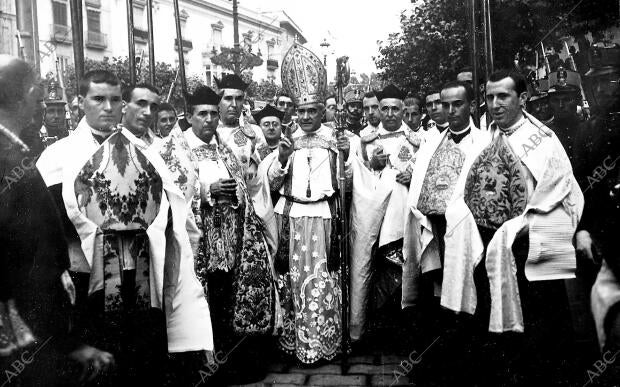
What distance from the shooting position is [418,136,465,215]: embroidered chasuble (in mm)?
4809

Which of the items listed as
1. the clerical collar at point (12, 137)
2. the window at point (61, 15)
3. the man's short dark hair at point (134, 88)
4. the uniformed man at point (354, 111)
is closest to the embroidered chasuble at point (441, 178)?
the man's short dark hair at point (134, 88)

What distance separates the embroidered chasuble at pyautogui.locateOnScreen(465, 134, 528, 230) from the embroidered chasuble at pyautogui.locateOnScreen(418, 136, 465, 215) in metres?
0.37

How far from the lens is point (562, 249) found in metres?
3.91

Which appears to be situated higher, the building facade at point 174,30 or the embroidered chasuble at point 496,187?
the building facade at point 174,30

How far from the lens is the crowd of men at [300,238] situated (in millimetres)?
2184

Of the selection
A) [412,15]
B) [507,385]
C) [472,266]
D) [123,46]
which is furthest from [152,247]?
[123,46]

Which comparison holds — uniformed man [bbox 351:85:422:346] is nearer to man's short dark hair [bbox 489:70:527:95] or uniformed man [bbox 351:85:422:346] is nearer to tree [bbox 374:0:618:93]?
man's short dark hair [bbox 489:70:527:95]

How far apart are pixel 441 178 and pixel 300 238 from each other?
4.71 ft

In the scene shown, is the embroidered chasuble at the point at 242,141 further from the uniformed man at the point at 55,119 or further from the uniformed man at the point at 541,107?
the uniformed man at the point at 541,107

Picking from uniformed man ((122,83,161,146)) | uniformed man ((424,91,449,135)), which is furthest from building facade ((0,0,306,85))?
uniformed man ((122,83,161,146))

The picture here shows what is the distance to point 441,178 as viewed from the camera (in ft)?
16.0

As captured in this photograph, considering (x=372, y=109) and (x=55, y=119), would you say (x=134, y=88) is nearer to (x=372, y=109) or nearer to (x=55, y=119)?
(x=55, y=119)

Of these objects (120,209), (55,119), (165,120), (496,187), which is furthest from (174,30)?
(120,209)

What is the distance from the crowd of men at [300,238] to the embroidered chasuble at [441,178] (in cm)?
2
